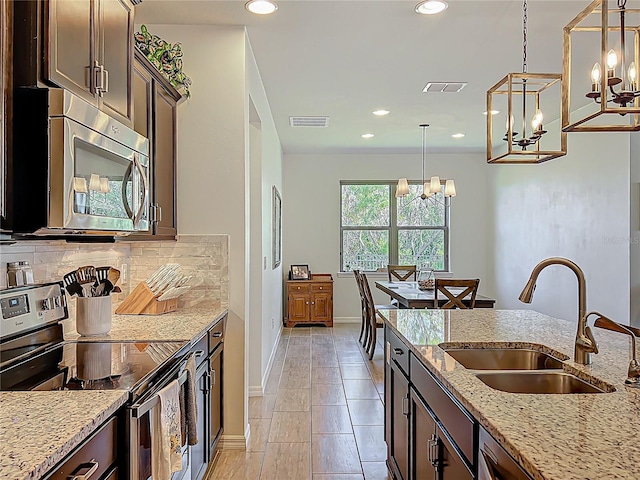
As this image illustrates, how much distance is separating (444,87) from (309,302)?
4.06m

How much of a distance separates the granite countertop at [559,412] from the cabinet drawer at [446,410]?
0.07 meters

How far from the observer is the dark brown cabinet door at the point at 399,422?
2.37 m

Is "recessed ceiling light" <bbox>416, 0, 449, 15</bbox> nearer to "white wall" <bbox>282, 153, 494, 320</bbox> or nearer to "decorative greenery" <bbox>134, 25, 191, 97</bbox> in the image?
"decorative greenery" <bbox>134, 25, 191, 97</bbox>

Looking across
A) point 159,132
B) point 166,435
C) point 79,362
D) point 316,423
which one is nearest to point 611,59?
point 166,435

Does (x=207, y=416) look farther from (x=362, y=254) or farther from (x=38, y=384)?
(x=362, y=254)

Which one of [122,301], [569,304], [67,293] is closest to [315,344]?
[569,304]

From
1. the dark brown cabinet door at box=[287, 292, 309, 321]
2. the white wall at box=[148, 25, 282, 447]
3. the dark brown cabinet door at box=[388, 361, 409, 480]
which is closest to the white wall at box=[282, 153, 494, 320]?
the dark brown cabinet door at box=[287, 292, 309, 321]

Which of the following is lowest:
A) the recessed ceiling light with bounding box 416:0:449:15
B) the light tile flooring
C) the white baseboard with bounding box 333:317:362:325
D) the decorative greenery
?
the light tile flooring

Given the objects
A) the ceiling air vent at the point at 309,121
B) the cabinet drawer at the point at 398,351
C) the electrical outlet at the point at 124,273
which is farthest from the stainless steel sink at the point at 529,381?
the ceiling air vent at the point at 309,121

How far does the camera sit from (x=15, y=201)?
1.54 metres

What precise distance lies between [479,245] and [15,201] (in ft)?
25.1

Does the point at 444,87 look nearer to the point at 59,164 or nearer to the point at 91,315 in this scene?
the point at 91,315

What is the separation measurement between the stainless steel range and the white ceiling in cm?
186

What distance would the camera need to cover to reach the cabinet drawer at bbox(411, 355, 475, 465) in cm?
148
